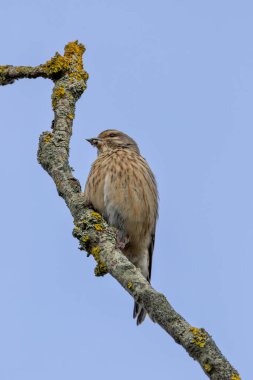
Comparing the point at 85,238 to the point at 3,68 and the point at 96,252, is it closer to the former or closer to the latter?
the point at 96,252

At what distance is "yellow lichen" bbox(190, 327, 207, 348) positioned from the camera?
4.11 meters

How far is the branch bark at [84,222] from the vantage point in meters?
4.12

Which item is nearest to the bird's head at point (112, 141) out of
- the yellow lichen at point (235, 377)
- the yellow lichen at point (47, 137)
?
the yellow lichen at point (47, 137)

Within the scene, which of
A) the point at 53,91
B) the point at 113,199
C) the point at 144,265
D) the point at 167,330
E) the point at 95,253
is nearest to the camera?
the point at 167,330

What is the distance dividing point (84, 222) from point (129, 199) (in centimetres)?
298

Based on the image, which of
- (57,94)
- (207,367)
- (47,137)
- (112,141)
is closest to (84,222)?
(47,137)

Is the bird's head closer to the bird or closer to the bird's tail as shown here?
the bird

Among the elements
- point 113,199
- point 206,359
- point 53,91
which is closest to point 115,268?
point 206,359

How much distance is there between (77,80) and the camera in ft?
24.6

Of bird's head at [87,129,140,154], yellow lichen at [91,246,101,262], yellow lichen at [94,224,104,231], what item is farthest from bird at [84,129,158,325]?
yellow lichen at [91,246,101,262]

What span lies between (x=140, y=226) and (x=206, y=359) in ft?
17.0

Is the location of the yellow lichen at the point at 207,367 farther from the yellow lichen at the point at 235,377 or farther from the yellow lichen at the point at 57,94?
the yellow lichen at the point at 57,94

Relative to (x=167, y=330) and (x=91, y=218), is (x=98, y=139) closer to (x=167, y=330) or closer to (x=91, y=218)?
(x=91, y=218)

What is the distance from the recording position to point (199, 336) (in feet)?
13.7
